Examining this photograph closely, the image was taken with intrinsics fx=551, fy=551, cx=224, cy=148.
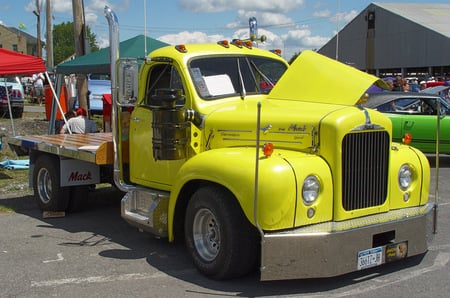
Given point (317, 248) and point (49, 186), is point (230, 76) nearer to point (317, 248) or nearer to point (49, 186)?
point (317, 248)

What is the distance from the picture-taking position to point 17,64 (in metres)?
11.8

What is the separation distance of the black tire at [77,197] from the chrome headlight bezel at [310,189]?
4.29 metres

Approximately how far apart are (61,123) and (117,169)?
277 inches

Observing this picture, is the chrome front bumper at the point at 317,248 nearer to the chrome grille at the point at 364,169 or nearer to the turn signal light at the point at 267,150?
the chrome grille at the point at 364,169

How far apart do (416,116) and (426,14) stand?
27461 mm

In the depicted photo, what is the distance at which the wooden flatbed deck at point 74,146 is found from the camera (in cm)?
663

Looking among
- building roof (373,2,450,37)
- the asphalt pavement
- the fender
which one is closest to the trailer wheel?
the asphalt pavement

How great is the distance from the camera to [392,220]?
15.9 ft

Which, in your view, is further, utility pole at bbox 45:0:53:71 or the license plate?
utility pole at bbox 45:0:53:71

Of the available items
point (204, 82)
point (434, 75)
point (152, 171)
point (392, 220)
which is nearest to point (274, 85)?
point (204, 82)

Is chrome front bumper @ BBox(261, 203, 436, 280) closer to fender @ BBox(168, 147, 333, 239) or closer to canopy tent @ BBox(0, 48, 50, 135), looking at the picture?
fender @ BBox(168, 147, 333, 239)

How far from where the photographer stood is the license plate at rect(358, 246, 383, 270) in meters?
4.61

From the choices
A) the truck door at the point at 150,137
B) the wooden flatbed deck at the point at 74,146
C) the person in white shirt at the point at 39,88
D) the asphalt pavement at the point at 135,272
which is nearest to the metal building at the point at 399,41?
the person in white shirt at the point at 39,88

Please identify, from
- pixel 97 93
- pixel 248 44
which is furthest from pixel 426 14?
pixel 248 44
